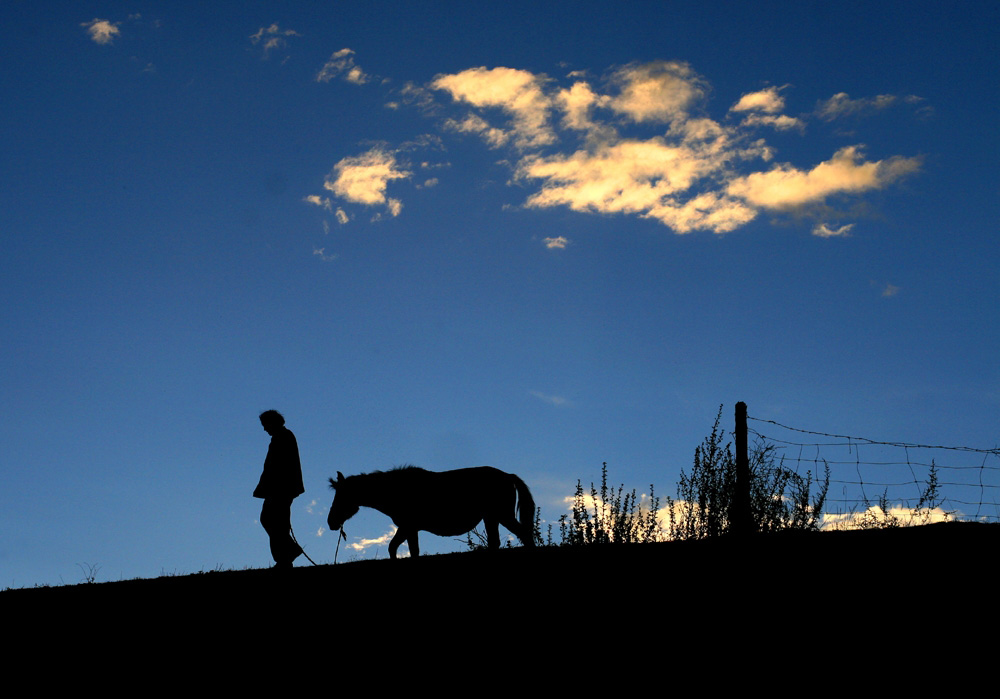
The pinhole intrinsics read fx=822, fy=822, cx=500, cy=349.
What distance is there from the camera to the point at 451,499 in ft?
42.7

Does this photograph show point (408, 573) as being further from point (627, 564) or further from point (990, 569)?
point (990, 569)

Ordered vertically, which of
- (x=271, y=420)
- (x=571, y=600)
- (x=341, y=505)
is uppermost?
(x=271, y=420)

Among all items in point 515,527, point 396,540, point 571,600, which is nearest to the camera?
point 571,600

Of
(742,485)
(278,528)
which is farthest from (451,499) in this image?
(742,485)

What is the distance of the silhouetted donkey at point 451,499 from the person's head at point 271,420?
2.73m

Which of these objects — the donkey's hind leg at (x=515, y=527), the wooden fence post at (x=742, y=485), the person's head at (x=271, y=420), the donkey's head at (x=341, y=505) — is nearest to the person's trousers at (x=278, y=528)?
the person's head at (x=271, y=420)

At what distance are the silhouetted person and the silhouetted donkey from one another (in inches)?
91.3

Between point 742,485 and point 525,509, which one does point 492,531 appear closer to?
point 525,509

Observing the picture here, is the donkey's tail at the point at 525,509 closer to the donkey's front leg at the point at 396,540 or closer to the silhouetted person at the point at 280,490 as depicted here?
the donkey's front leg at the point at 396,540

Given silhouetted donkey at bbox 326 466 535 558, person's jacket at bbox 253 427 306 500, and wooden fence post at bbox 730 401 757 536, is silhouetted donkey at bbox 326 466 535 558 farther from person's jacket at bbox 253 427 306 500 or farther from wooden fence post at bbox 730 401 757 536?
wooden fence post at bbox 730 401 757 536

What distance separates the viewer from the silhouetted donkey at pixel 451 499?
511 inches

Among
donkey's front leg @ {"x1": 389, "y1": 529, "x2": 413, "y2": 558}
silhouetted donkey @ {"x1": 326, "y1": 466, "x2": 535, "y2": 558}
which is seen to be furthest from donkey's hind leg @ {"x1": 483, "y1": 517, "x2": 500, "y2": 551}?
donkey's front leg @ {"x1": 389, "y1": 529, "x2": 413, "y2": 558}

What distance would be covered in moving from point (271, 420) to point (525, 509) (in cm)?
445

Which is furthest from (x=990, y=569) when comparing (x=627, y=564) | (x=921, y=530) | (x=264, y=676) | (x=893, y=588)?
(x=264, y=676)
